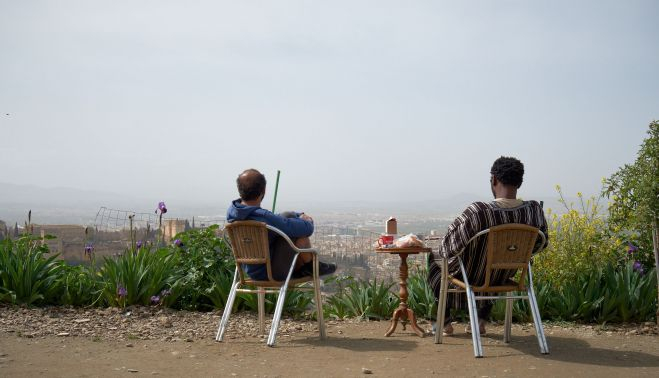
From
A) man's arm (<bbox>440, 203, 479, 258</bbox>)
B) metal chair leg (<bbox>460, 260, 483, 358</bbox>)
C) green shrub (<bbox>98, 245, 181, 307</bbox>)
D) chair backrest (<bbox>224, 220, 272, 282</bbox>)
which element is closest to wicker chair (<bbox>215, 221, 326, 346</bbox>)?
chair backrest (<bbox>224, 220, 272, 282</bbox>)

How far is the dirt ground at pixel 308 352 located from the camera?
4.33m

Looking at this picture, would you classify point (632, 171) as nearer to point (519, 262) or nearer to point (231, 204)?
point (519, 262)

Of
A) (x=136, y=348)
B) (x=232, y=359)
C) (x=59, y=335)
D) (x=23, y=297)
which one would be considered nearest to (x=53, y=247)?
(x=23, y=297)

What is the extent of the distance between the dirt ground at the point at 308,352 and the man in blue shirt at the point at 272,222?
57 cm

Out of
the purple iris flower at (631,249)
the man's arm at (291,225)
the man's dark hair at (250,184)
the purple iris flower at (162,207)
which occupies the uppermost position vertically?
the man's dark hair at (250,184)

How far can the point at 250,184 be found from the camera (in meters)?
5.36

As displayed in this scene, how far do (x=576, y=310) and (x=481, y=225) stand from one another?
1948mm

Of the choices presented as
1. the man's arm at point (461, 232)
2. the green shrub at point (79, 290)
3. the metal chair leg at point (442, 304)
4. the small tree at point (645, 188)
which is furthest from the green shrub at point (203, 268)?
the small tree at point (645, 188)

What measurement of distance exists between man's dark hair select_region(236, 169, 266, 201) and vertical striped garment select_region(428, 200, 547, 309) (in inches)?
59.2

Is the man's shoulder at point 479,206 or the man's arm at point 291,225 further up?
the man's shoulder at point 479,206

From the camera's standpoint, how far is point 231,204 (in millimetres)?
5414

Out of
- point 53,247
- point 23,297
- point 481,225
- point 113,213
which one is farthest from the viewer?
point 113,213

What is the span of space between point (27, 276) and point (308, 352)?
133 inches

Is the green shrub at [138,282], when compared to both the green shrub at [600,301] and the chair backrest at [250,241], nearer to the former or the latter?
the chair backrest at [250,241]
